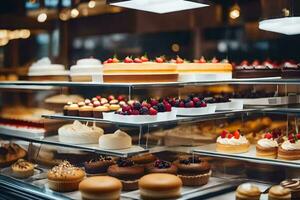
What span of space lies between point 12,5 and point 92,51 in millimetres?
1633

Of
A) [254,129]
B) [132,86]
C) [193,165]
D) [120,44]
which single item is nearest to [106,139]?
[132,86]

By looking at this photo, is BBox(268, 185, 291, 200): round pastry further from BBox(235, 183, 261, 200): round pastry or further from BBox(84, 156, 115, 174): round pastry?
BBox(84, 156, 115, 174): round pastry

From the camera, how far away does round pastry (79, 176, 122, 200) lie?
418 centimetres

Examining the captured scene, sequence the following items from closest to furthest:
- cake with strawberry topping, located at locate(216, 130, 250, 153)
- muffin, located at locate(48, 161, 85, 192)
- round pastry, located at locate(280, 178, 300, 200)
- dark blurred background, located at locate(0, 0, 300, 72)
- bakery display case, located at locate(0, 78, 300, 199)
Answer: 1. round pastry, located at locate(280, 178, 300, 200)
2. bakery display case, located at locate(0, 78, 300, 199)
3. muffin, located at locate(48, 161, 85, 192)
4. cake with strawberry topping, located at locate(216, 130, 250, 153)
5. dark blurred background, located at locate(0, 0, 300, 72)

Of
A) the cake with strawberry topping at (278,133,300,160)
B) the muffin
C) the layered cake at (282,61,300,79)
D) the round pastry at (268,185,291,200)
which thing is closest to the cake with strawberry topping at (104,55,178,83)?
the muffin

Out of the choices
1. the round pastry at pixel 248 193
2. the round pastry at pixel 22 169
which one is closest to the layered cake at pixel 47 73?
the round pastry at pixel 22 169

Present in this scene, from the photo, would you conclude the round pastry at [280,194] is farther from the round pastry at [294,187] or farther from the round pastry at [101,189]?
the round pastry at [101,189]

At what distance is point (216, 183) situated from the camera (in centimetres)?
495

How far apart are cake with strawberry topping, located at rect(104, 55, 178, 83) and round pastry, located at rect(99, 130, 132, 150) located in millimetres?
565

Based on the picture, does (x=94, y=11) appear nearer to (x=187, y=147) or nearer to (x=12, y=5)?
(x=12, y=5)

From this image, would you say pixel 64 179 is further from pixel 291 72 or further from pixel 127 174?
pixel 291 72

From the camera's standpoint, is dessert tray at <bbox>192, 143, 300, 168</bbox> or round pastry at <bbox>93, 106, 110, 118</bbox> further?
round pastry at <bbox>93, 106, 110, 118</bbox>

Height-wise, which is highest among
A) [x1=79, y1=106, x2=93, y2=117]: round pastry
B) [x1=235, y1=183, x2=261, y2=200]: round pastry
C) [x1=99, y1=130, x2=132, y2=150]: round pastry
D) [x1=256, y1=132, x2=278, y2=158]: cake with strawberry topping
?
[x1=79, y1=106, x2=93, y2=117]: round pastry

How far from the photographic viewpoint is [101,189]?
13.7ft
